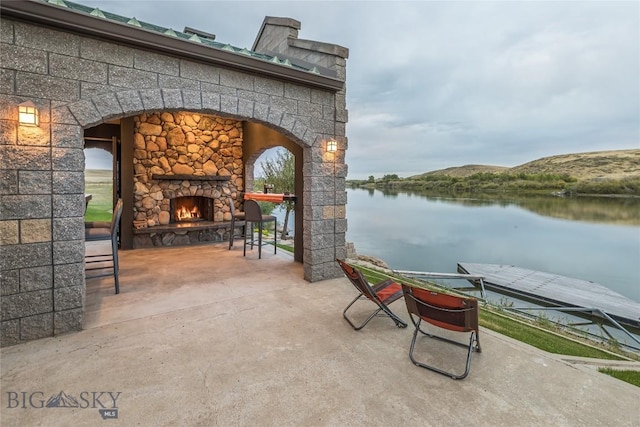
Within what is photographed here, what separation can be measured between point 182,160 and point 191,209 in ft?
4.30

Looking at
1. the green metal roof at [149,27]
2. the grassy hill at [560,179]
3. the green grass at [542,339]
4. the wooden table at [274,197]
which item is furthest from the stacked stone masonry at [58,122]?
the grassy hill at [560,179]

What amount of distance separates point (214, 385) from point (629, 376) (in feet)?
10.2

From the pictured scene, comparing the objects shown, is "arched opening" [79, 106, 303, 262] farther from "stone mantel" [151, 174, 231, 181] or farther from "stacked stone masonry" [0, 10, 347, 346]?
"stacked stone masonry" [0, 10, 347, 346]

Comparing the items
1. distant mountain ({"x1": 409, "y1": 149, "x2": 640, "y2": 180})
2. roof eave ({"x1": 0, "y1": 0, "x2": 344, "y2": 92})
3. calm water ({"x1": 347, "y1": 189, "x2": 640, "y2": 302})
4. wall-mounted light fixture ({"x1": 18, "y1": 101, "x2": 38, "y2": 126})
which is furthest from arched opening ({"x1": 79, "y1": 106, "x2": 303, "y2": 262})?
distant mountain ({"x1": 409, "y1": 149, "x2": 640, "y2": 180})

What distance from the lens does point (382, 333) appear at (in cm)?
269

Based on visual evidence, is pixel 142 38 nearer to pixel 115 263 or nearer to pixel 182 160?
pixel 115 263

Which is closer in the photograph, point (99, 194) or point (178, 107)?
point (178, 107)

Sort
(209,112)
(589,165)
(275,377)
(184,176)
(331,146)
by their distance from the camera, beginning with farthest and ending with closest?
1. (589,165)
2. (184,176)
3. (331,146)
4. (209,112)
5. (275,377)

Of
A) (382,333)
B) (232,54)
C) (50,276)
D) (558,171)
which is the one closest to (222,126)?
(232,54)

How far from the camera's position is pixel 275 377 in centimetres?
198

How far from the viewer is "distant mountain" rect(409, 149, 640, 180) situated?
25422mm

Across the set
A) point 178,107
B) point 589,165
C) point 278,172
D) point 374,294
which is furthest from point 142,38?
point 589,165

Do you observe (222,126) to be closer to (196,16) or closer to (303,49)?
(303,49)

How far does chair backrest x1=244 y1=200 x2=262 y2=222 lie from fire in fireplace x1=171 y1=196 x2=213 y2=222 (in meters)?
2.15
